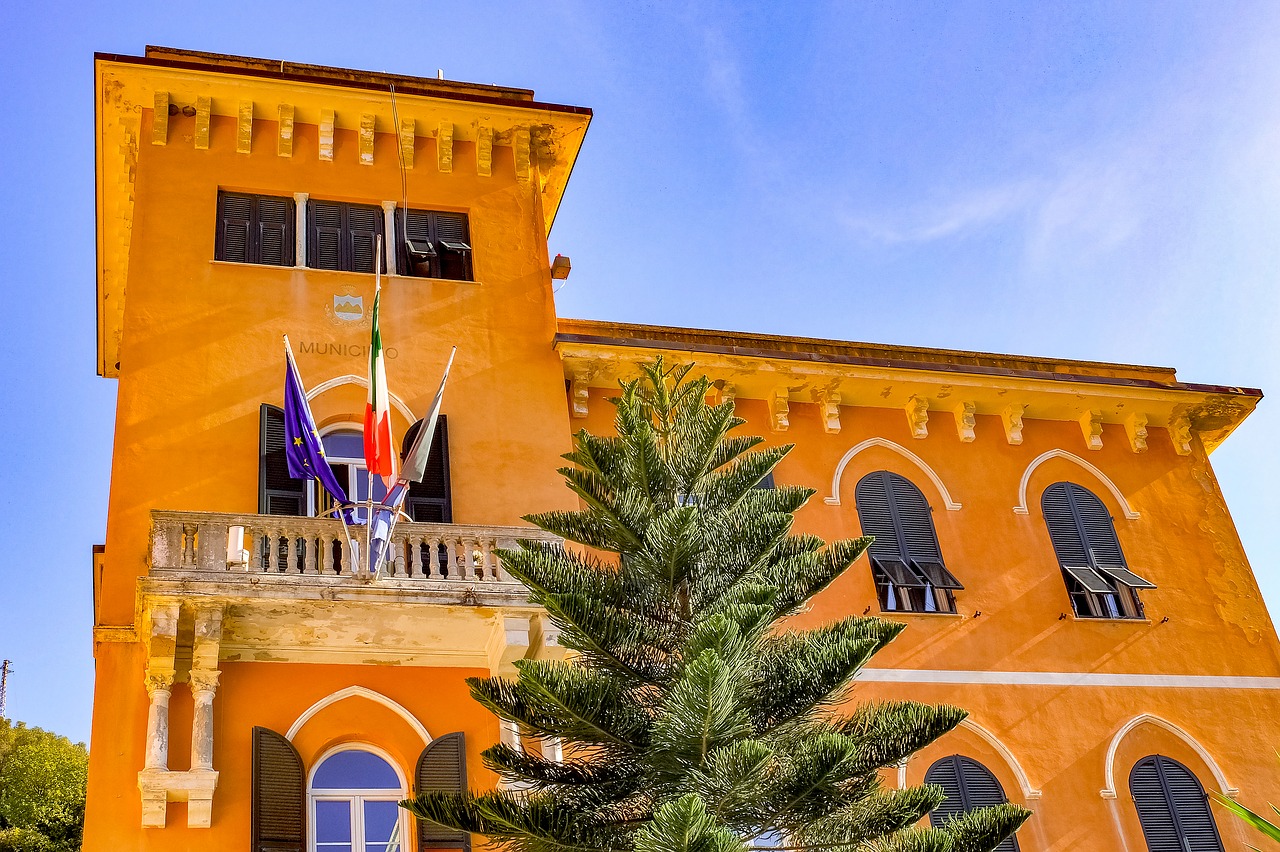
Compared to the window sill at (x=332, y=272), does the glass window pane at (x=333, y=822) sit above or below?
below

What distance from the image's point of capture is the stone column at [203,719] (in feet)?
36.7

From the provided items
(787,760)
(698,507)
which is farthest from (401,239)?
(787,760)

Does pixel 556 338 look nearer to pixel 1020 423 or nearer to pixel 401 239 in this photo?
pixel 401 239

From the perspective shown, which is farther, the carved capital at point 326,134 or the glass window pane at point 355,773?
the carved capital at point 326,134

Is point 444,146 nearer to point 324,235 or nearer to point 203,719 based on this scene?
point 324,235

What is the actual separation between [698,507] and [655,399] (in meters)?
1.08

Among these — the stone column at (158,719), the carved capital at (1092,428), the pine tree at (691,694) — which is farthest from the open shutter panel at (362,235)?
the carved capital at (1092,428)

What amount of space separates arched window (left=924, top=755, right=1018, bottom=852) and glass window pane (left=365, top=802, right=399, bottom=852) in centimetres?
514

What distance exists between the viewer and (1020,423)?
53.8 feet

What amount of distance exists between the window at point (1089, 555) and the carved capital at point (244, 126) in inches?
378

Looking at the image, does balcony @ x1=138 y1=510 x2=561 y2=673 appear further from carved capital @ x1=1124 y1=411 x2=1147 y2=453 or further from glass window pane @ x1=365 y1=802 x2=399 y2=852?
carved capital @ x1=1124 y1=411 x2=1147 y2=453

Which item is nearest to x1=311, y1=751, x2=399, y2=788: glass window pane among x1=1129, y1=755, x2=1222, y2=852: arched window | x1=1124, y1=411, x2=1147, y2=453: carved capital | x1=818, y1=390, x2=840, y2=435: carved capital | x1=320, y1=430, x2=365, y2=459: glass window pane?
x1=320, y1=430, x2=365, y2=459: glass window pane

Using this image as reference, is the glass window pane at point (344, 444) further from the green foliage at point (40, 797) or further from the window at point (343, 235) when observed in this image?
the green foliage at point (40, 797)

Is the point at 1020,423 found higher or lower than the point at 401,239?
lower
